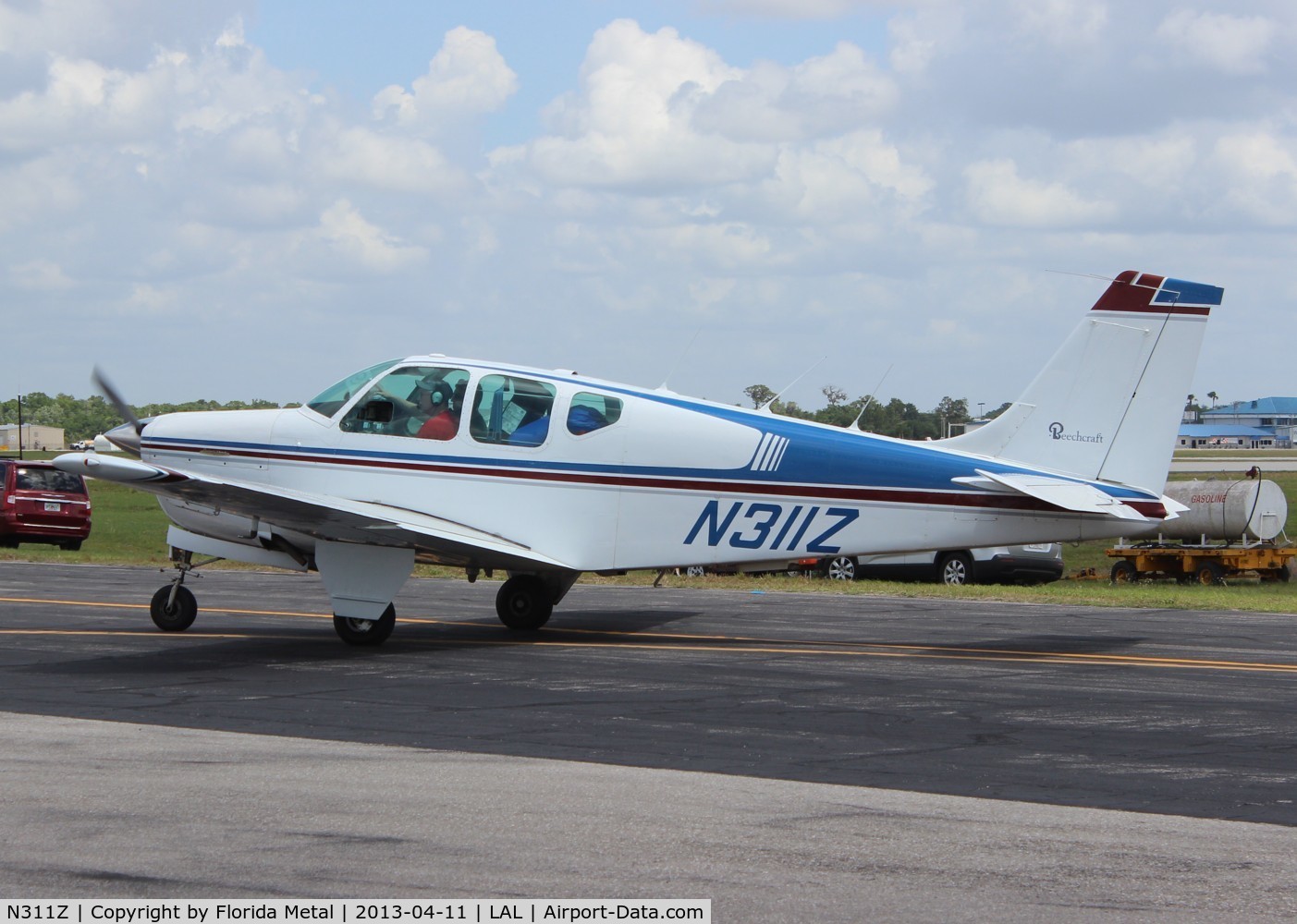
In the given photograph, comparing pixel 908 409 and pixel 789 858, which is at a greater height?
pixel 908 409

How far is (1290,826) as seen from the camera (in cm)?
657

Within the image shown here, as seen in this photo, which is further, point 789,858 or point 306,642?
point 306,642

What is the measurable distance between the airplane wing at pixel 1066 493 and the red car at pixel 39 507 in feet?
85.0

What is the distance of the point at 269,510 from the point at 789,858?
7821 millimetres

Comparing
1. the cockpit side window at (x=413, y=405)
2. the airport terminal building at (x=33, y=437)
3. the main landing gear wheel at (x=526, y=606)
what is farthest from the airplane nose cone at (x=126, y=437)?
the airport terminal building at (x=33, y=437)

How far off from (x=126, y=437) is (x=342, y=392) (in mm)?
2446

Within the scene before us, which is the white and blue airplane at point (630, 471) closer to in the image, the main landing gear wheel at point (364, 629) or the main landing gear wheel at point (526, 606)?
the main landing gear wheel at point (364, 629)

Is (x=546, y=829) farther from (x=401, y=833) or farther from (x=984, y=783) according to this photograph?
(x=984, y=783)

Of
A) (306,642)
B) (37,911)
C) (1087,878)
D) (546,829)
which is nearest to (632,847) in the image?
(546,829)

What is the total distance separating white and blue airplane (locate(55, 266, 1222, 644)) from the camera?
42.3 ft

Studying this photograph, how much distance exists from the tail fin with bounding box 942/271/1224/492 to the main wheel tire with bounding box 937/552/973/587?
53.2 feet

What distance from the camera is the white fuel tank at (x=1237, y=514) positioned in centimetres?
3269

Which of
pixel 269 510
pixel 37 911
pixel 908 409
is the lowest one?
pixel 37 911

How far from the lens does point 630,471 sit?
1371cm
